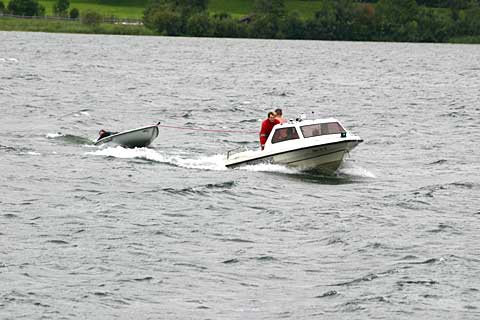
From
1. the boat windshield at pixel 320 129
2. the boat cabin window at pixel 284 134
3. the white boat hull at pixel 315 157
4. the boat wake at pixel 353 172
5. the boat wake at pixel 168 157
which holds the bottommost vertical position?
the boat wake at pixel 168 157

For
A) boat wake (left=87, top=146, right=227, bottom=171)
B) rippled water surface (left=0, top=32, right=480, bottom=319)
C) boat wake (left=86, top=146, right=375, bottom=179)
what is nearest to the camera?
rippled water surface (left=0, top=32, right=480, bottom=319)

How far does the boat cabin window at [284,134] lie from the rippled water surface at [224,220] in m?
1.06

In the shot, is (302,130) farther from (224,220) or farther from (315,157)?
(224,220)

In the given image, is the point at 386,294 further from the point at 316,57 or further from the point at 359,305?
the point at 316,57

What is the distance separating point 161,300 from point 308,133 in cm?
1716

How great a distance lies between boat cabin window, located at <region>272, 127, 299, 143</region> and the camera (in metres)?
38.9

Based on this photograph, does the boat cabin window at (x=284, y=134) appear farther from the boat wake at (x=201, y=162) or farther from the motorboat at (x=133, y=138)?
the motorboat at (x=133, y=138)

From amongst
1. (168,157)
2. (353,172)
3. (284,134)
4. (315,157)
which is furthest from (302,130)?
(168,157)

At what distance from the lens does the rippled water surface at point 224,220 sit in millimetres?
22812

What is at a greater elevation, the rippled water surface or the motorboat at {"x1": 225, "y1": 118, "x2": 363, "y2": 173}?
the motorboat at {"x1": 225, "y1": 118, "x2": 363, "y2": 173}

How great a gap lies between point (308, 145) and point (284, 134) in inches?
51.0

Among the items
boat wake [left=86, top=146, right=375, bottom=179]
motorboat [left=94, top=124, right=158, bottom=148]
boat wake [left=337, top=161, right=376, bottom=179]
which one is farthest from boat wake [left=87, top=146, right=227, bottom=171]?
boat wake [left=337, top=161, right=376, bottom=179]

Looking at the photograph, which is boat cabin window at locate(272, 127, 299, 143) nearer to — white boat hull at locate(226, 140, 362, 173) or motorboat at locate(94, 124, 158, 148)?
white boat hull at locate(226, 140, 362, 173)

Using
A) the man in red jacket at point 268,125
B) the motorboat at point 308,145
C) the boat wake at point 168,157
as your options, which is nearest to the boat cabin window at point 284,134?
the motorboat at point 308,145
